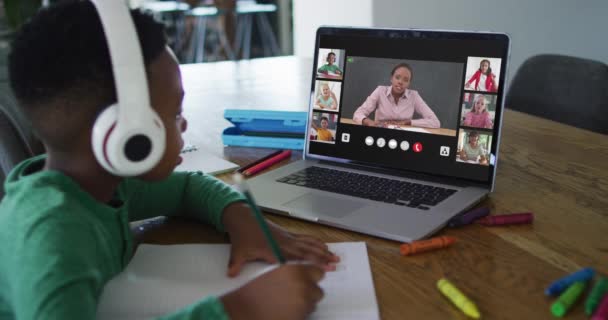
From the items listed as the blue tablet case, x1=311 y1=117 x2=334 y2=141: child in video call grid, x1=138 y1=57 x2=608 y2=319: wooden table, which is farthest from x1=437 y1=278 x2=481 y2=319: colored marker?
the blue tablet case

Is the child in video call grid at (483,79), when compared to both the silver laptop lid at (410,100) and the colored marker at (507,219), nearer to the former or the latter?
the silver laptop lid at (410,100)

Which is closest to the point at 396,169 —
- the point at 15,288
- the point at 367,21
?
the point at 15,288

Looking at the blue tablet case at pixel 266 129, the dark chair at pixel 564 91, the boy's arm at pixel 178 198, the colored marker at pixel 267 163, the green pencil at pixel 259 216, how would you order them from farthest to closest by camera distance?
the dark chair at pixel 564 91 → the blue tablet case at pixel 266 129 → the colored marker at pixel 267 163 → the boy's arm at pixel 178 198 → the green pencil at pixel 259 216

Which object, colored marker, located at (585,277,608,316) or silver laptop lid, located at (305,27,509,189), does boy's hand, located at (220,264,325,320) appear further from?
silver laptop lid, located at (305,27,509,189)

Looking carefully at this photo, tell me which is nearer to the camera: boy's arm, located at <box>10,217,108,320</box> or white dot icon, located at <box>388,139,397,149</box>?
boy's arm, located at <box>10,217,108,320</box>

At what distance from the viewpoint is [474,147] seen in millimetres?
1021

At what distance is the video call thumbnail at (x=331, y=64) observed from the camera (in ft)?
3.79

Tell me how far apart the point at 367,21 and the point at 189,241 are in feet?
9.01

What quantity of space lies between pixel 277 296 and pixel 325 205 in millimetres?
345

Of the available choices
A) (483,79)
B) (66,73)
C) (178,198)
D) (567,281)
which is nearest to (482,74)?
(483,79)

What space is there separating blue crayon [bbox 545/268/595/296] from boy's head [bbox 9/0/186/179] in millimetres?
502

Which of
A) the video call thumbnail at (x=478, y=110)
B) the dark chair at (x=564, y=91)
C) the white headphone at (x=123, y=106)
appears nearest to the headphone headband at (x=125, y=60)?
the white headphone at (x=123, y=106)

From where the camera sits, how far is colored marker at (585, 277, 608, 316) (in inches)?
25.4

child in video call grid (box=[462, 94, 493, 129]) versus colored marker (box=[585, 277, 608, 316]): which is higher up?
child in video call grid (box=[462, 94, 493, 129])
